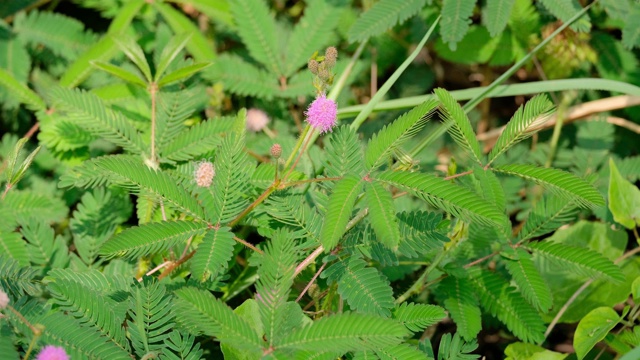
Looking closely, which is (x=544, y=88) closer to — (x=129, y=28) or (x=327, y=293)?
(x=327, y=293)

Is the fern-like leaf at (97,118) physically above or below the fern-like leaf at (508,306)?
above

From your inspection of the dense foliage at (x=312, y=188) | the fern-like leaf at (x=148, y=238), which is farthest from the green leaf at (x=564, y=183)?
the fern-like leaf at (x=148, y=238)

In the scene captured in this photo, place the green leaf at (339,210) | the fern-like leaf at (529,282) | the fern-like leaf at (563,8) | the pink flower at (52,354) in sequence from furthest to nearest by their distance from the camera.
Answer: the fern-like leaf at (563,8) < the fern-like leaf at (529,282) < the green leaf at (339,210) < the pink flower at (52,354)

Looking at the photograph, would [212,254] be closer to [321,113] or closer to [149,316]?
[149,316]

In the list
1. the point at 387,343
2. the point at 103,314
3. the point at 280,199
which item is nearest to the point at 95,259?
the point at 103,314

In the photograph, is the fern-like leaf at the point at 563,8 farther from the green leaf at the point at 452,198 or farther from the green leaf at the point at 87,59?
the green leaf at the point at 87,59

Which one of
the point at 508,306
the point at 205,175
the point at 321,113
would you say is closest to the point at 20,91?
the point at 205,175
